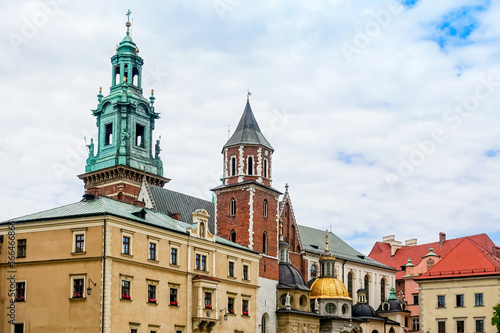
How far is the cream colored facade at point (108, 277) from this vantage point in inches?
2088

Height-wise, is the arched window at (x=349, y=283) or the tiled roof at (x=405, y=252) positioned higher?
the tiled roof at (x=405, y=252)

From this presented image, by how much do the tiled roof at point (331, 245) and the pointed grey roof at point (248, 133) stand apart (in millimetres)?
20324

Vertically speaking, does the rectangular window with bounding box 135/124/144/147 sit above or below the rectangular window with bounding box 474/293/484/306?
above

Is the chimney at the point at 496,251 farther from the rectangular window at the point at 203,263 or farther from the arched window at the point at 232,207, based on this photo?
the rectangular window at the point at 203,263

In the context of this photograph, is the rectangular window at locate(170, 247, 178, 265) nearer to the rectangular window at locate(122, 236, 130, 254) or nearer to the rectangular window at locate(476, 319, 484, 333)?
the rectangular window at locate(122, 236, 130, 254)

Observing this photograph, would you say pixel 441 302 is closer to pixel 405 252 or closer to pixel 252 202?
pixel 252 202

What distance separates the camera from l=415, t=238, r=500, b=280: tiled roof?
81.8 meters

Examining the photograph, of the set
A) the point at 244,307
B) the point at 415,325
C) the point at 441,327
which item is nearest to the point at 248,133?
the point at 244,307

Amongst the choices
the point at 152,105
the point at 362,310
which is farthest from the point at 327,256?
the point at 152,105

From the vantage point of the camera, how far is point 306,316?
82.1 meters

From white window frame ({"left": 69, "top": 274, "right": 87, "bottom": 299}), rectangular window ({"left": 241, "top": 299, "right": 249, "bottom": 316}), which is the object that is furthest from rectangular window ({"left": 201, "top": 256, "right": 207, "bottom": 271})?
white window frame ({"left": 69, "top": 274, "right": 87, "bottom": 299})

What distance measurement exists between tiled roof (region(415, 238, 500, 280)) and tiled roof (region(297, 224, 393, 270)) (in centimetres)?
1757

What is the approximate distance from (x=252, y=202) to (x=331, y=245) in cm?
3223

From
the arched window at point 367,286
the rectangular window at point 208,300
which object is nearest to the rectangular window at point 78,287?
the rectangular window at point 208,300
